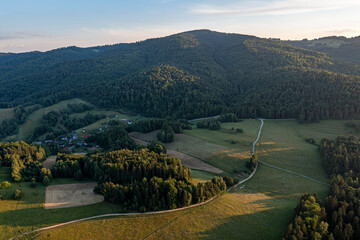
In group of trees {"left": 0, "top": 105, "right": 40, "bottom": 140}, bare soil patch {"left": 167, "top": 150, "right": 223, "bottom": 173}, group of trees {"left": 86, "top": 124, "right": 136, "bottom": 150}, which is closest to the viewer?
bare soil patch {"left": 167, "top": 150, "right": 223, "bottom": 173}

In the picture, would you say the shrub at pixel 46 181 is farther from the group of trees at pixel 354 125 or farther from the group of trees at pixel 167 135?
the group of trees at pixel 354 125

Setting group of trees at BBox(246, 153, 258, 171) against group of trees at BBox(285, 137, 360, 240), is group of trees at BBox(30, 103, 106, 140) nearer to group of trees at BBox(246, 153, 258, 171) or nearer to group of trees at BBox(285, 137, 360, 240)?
group of trees at BBox(246, 153, 258, 171)

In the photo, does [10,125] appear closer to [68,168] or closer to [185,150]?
[68,168]

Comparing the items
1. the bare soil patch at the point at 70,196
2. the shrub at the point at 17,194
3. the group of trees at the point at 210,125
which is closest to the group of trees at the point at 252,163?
the group of trees at the point at 210,125

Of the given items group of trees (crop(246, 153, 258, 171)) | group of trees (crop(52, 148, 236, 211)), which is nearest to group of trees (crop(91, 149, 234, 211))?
group of trees (crop(52, 148, 236, 211))

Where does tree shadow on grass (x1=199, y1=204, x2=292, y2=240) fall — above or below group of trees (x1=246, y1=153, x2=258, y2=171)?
below

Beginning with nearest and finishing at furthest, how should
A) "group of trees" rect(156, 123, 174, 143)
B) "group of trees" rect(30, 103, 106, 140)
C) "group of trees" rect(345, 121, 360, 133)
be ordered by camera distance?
"group of trees" rect(156, 123, 174, 143)
"group of trees" rect(345, 121, 360, 133)
"group of trees" rect(30, 103, 106, 140)

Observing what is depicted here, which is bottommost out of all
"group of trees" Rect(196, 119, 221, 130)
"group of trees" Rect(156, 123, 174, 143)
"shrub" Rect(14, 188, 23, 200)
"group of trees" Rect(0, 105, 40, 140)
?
"group of trees" Rect(0, 105, 40, 140)
